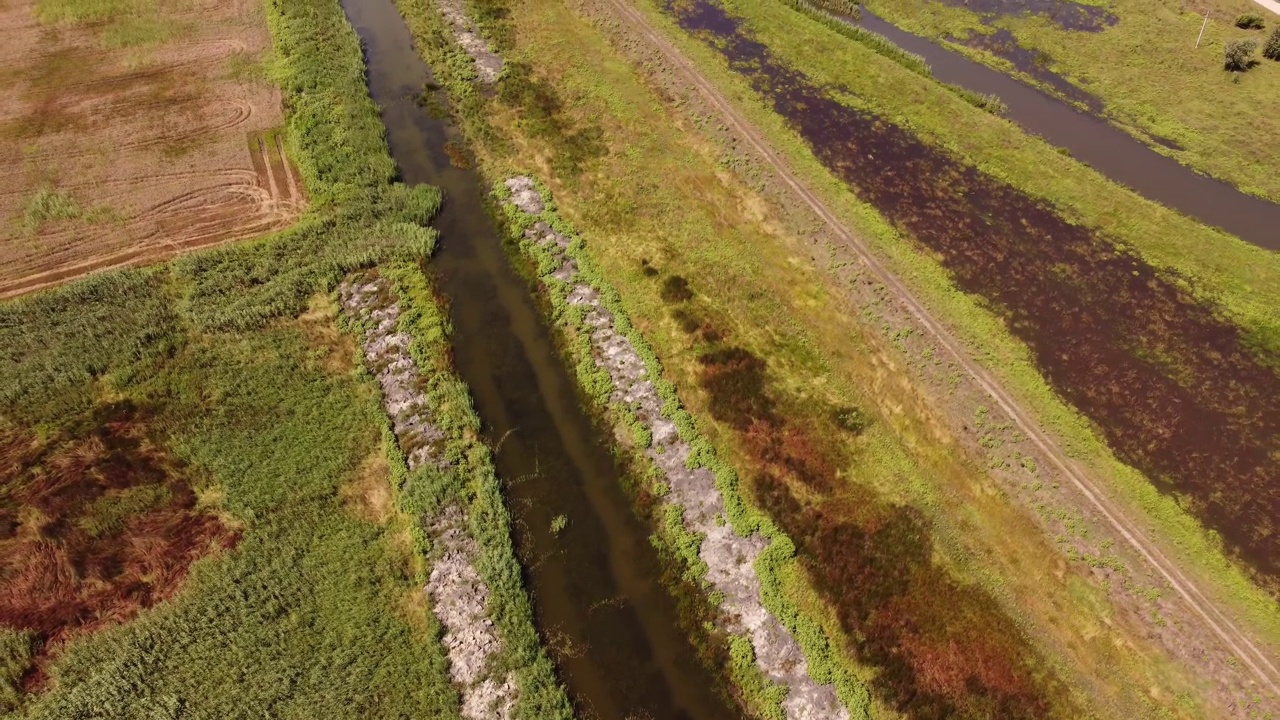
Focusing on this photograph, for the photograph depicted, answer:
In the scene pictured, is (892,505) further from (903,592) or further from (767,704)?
(767,704)

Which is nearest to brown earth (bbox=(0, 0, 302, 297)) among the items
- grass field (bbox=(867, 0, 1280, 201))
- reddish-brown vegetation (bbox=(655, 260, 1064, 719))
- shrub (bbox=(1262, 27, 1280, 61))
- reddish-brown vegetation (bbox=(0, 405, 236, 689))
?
reddish-brown vegetation (bbox=(0, 405, 236, 689))

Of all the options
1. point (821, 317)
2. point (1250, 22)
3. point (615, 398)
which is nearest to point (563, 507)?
point (615, 398)

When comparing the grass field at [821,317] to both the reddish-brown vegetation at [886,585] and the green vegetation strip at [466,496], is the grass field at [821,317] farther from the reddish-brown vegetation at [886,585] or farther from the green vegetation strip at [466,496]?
the green vegetation strip at [466,496]

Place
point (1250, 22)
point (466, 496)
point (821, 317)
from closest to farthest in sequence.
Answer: point (466, 496) < point (821, 317) < point (1250, 22)

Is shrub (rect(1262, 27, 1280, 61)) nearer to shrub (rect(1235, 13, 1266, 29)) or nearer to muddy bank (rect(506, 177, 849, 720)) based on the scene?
shrub (rect(1235, 13, 1266, 29))

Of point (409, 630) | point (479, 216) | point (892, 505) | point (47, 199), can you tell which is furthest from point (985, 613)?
point (47, 199)

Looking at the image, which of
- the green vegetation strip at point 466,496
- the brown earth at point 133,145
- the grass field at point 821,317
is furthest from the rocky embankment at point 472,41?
the green vegetation strip at point 466,496

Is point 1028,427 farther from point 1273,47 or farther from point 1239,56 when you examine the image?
point 1273,47

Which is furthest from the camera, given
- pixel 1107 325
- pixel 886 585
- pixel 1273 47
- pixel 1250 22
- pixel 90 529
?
pixel 1250 22
